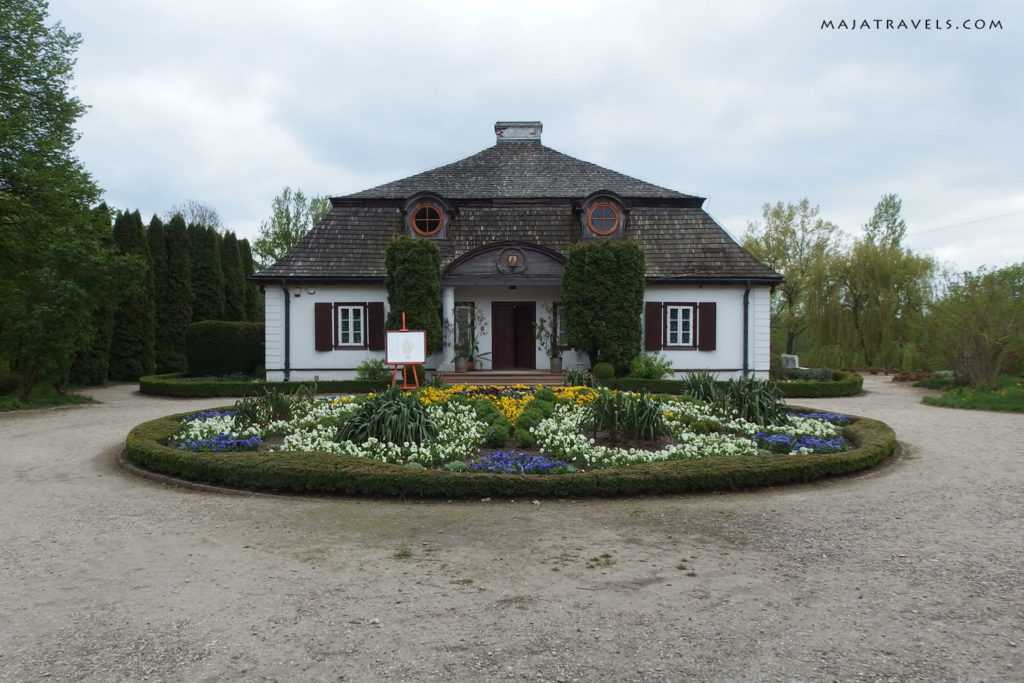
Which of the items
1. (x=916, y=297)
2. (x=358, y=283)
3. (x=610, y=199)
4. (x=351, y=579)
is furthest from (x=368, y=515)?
(x=916, y=297)

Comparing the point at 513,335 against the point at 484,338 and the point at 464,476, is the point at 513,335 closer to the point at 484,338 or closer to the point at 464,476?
the point at 484,338

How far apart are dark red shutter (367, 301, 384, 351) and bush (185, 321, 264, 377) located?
4355 millimetres

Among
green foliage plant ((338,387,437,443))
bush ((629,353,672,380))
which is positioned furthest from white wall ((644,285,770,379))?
green foliage plant ((338,387,437,443))

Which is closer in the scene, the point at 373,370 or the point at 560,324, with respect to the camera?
the point at 373,370

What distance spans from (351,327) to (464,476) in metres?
12.9

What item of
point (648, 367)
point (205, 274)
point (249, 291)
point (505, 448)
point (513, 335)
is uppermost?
point (205, 274)

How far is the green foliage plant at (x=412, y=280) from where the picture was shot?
1697 centimetres

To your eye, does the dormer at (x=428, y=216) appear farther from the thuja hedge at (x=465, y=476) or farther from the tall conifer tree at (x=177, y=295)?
the thuja hedge at (x=465, y=476)

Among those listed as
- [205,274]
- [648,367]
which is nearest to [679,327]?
[648,367]

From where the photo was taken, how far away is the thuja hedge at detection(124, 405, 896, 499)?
6.50 metres

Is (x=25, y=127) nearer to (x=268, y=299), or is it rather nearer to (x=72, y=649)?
(x=268, y=299)

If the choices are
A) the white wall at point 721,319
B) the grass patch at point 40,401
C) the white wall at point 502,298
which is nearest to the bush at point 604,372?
the white wall at point 502,298

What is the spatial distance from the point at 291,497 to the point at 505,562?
299 cm

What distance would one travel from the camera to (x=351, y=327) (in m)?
18.5
